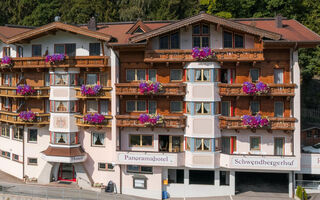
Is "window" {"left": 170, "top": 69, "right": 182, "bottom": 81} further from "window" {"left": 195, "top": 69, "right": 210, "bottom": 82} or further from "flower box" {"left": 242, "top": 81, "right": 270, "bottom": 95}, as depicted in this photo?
"flower box" {"left": 242, "top": 81, "right": 270, "bottom": 95}

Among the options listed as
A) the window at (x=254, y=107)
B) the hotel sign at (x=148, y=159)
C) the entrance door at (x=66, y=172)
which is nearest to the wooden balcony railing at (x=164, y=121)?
the hotel sign at (x=148, y=159)

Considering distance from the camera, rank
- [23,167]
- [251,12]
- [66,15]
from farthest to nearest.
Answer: [66,15] < [251,12] < [23,167]

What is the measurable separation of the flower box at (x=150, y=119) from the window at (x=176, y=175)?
4.91 metres

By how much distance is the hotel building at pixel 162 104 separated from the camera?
84.6 ft

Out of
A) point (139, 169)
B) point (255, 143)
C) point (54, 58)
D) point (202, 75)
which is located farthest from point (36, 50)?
point (255, 143)

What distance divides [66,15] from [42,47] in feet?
95.1

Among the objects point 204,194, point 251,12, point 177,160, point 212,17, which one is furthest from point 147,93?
point 251,12

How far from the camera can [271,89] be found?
25.3 meters

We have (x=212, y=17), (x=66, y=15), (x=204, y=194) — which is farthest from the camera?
(x=66, y=15)

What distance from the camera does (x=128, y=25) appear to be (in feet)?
102

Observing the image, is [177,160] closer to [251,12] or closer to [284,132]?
[284,132]

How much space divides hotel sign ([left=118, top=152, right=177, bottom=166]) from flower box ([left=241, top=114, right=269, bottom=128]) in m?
6.53

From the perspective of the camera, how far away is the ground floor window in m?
27.6

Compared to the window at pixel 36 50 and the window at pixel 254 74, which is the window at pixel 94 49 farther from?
the window at pixel 254 74
